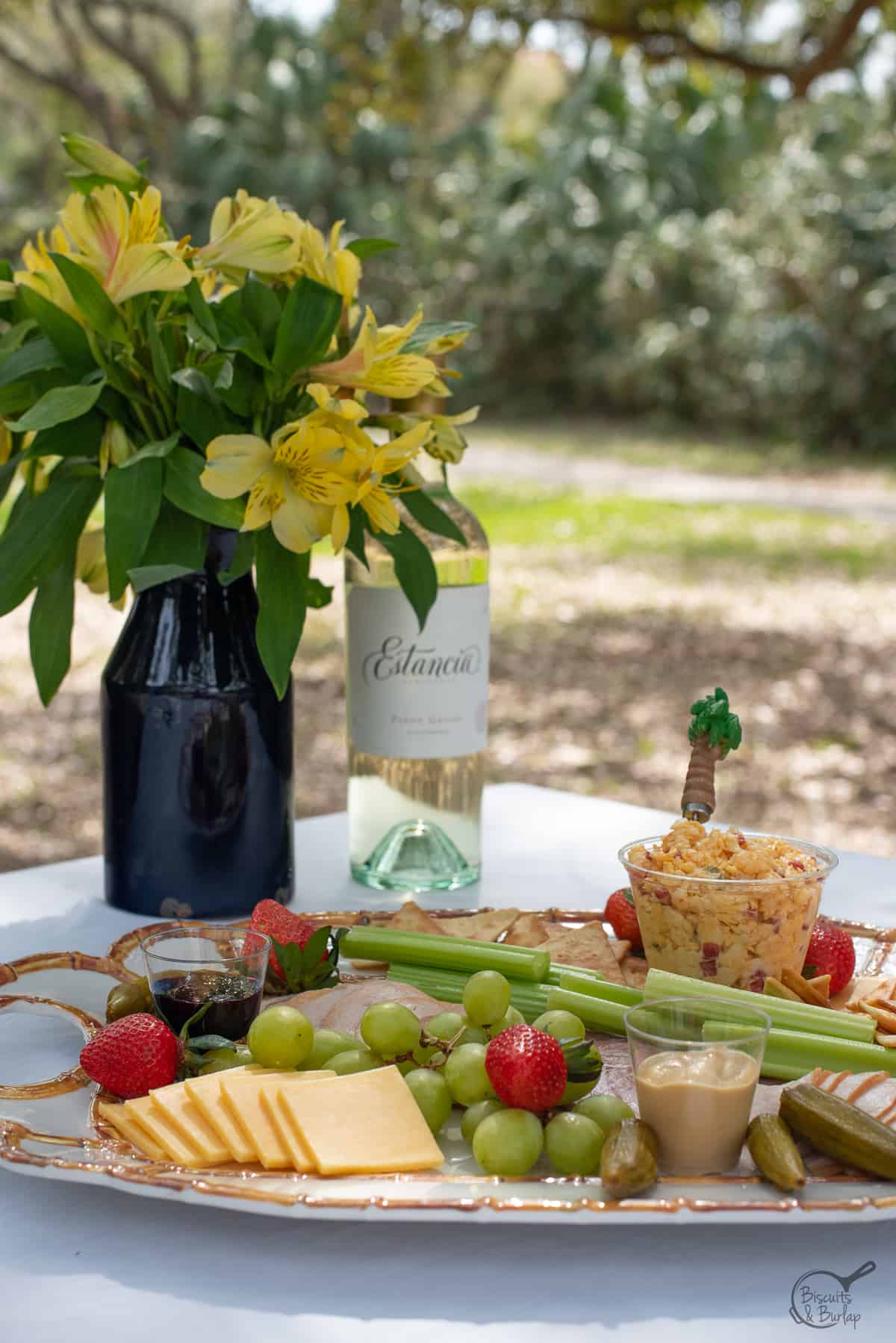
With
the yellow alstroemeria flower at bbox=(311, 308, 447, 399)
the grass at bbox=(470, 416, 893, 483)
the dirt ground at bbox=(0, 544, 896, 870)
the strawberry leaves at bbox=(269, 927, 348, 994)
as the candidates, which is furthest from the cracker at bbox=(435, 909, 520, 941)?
the grass at bbox=(470, 416, 893, 483)

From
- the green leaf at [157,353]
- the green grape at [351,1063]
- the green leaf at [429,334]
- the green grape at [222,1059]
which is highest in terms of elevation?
the green leaf at [429,334]

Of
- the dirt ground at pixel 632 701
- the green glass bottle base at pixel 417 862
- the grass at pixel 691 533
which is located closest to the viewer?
the green glass bottle base at pixel 417 862

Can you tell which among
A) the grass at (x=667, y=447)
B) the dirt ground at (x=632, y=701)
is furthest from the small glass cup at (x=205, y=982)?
the grass at (x=667, y=447)

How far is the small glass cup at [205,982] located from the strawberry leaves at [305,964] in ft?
0.23

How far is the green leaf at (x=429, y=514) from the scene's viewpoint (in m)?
1.34

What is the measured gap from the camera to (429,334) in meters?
1.32

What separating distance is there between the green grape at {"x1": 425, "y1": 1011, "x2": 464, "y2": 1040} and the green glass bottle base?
0.53m

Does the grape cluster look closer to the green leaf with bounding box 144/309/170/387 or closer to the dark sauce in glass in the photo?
the dark sauce in glass

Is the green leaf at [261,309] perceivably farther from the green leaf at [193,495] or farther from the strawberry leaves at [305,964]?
the strawberry leaves at [305,964]

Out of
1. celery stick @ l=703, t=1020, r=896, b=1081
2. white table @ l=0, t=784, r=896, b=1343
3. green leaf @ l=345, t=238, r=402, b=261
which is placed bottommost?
white table @ l=0, t=784, r=896, b=1343

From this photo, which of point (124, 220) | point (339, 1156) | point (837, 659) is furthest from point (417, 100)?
point (339, 1156)

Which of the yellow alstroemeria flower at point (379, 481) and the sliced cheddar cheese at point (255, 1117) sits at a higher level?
the yellow alstroemeria flower at point (379, 481)

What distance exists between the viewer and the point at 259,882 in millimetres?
1367

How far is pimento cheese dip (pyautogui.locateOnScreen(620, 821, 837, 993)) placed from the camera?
1082 millimetres
